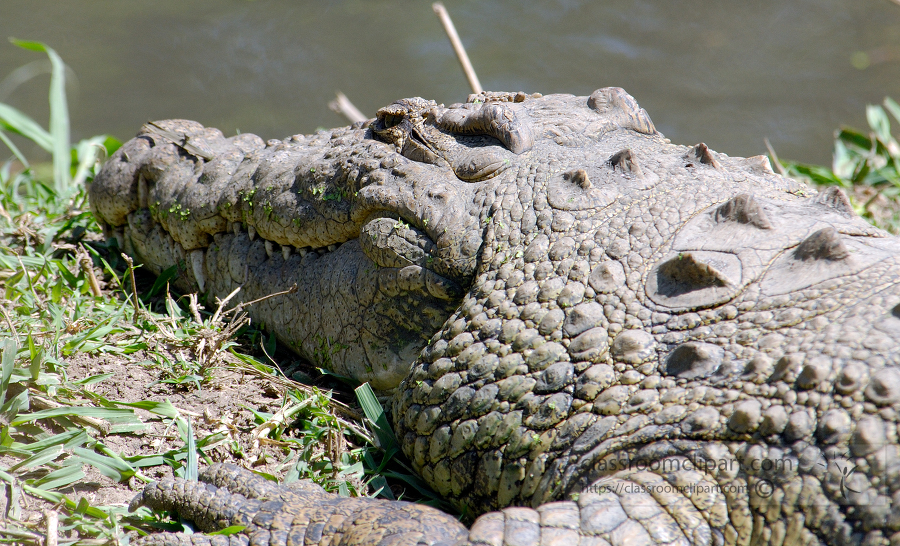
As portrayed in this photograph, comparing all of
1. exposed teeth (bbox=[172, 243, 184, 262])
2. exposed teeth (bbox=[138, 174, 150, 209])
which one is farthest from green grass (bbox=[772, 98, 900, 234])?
exposed teeth (bbox=[138, 174, 150, 209])

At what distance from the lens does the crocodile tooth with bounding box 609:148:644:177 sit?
7.47ft

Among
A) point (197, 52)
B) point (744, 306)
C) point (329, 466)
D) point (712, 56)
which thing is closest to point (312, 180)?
point (329, 466)

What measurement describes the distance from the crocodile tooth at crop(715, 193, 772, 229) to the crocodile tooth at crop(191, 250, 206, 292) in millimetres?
2040

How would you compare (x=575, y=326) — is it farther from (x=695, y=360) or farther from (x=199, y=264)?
(x=199, y=264)

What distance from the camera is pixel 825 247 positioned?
1.89 meters

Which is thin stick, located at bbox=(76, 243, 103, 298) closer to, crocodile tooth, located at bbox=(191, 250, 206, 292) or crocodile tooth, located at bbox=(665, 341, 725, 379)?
crocodile tooth, located at bbox=(191, 250, 206, 292)

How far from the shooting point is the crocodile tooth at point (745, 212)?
2027 mm

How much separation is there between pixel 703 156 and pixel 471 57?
6.11 m

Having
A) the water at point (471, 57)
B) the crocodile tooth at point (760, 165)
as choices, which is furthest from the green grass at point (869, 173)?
the crocodile tooth at point (760, 165)

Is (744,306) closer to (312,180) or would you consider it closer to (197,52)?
(312,180)

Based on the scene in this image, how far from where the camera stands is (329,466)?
7.71 feet

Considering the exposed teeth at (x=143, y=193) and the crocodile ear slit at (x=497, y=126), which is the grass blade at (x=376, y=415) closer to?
the crocodile ear slit at (x=497, y=126)

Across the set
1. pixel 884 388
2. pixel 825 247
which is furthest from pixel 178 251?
pixel 884 388

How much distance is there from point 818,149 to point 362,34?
4.92m
